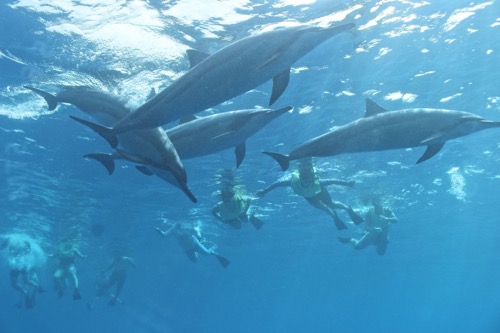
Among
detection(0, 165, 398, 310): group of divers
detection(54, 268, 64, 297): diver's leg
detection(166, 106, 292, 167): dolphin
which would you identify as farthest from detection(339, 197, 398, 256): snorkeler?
detection(54, 268, 64, 297): diver's leg

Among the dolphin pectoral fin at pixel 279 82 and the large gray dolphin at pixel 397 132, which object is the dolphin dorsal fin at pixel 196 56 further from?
the large gray dolphin at pixel 397 132

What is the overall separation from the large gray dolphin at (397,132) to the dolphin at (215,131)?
646 mm

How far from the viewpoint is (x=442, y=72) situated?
547 inches

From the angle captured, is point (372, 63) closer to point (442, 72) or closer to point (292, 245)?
point (442, 72)

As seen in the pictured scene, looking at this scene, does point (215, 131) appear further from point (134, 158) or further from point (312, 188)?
point (312, 188)

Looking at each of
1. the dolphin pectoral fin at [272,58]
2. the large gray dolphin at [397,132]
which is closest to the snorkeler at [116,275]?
the large gray dolphin at [397,132]

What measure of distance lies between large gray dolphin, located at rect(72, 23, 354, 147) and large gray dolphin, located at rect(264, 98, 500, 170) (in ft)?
4.19

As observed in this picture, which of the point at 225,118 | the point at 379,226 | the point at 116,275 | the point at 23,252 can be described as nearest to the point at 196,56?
the point at 225,118

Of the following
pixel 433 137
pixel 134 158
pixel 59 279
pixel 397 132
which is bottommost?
pixel 59 279

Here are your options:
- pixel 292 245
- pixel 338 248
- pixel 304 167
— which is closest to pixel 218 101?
pixel 304 167

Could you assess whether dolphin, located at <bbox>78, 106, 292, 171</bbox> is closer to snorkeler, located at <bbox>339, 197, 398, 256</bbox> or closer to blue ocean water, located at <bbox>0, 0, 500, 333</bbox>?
blue ocean water, located at <bbox>0, 0, 500, 333</bbox>

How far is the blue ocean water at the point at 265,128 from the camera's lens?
10.7 meters

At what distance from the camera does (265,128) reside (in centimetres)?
1617

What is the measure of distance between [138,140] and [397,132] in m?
2.85
